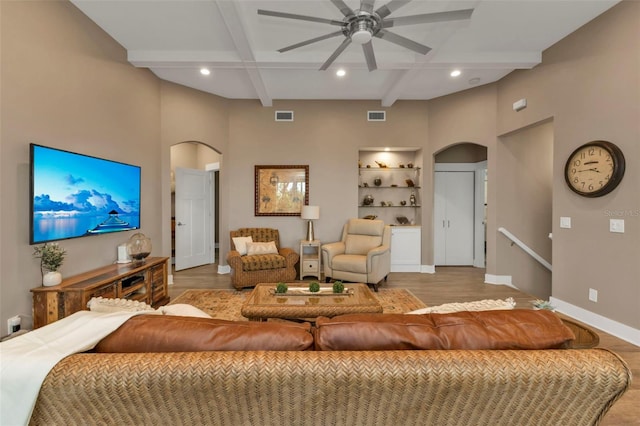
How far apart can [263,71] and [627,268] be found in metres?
4.85

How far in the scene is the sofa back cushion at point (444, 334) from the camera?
107 cm

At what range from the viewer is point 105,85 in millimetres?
3354

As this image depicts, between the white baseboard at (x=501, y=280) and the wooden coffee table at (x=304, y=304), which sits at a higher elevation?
the wooden coffee table at (x=304, y=304)

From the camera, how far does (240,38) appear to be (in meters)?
3.24

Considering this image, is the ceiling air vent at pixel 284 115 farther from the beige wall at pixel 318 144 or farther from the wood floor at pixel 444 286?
the wood floor at pixel 444 286

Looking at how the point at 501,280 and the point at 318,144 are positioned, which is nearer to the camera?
the point at 501,280

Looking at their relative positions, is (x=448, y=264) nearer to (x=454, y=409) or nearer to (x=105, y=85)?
(x=454, y=409)

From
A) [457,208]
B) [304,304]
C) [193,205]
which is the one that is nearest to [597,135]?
[457,208]

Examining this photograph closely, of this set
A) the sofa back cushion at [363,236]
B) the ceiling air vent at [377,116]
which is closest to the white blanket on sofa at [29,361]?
the sofa back cushion at [363,236]

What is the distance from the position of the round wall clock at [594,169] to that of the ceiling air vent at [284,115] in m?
4.22

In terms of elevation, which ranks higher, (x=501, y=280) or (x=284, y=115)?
(x=284, y=115)

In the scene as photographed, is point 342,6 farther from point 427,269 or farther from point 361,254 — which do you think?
point 427,269

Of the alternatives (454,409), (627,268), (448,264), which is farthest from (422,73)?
(454,409)

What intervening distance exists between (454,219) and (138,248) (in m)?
5.62
